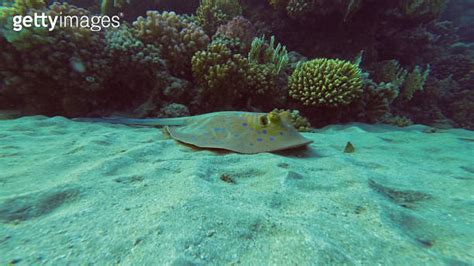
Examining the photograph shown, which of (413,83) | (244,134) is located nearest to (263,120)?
(244,134)

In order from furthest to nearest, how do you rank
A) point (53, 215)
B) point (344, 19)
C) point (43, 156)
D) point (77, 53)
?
point (344, 19), point (77, 53), point (43, 156), point (53, 215)

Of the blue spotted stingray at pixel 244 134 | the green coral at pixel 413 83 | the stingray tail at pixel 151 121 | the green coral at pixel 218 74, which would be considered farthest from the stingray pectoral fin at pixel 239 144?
the green coral at pixel 413 83

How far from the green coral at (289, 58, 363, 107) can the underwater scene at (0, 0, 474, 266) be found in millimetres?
38

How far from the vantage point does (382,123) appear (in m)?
6.71

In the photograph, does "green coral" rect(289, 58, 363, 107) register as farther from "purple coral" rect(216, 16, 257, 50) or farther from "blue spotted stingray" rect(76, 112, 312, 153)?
"blue spotted stingray" rect(76, 112, 312, 153)

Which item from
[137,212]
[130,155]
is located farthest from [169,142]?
[137,212]

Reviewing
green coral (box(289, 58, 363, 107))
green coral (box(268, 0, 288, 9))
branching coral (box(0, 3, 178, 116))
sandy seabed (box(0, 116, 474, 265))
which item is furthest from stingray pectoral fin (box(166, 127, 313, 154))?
green coral (box(268, 0, 288, 9))

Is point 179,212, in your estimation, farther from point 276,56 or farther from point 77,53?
point 276,56

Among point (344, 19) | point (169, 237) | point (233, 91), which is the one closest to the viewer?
point (169, 237)

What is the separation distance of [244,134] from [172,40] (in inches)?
152

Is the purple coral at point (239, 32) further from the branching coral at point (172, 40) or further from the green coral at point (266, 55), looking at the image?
the branching coral at point (172, 40)

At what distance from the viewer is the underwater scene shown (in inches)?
49.4

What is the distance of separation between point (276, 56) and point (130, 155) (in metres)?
5.20

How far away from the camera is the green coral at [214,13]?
26.2ft
